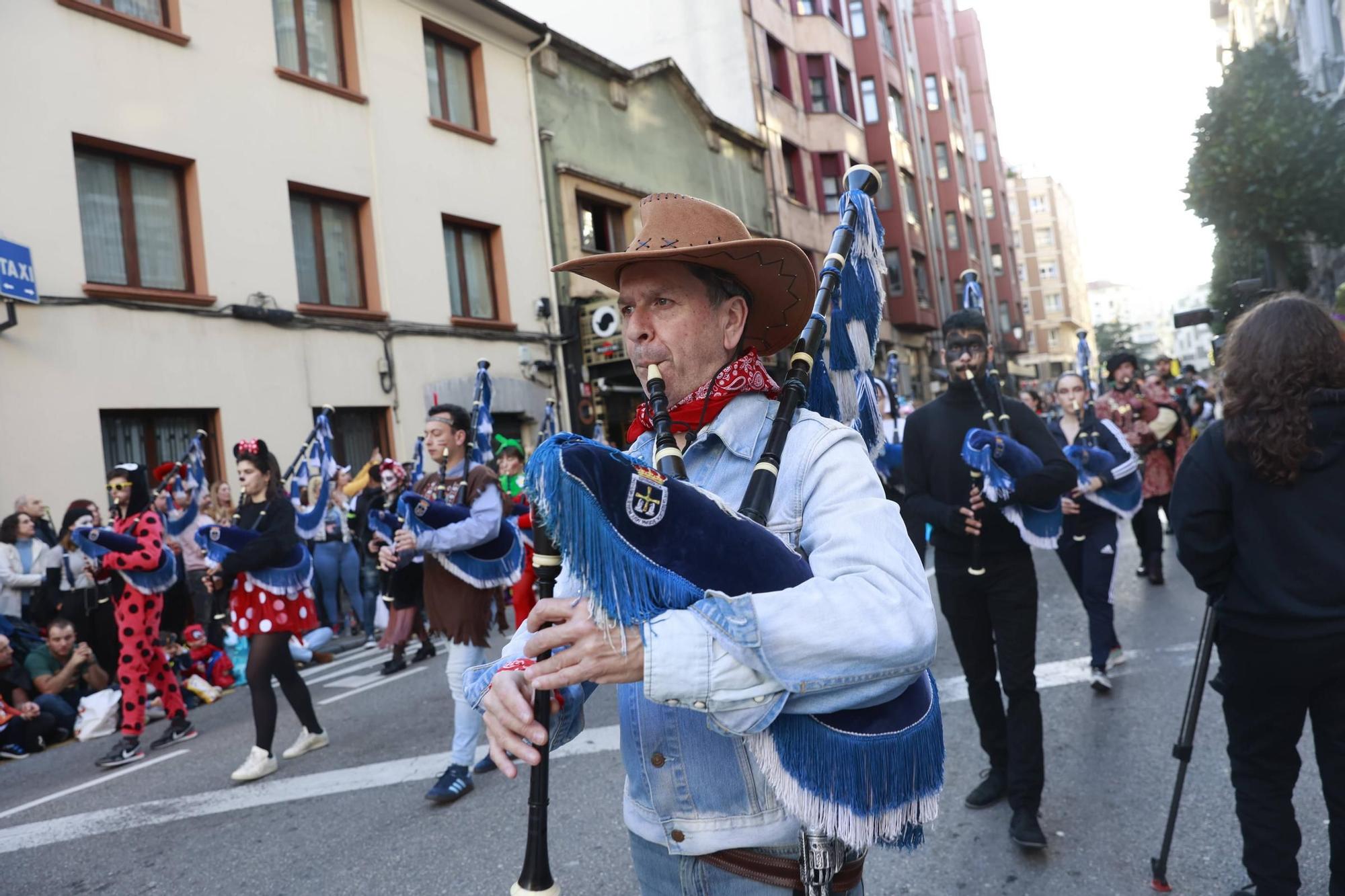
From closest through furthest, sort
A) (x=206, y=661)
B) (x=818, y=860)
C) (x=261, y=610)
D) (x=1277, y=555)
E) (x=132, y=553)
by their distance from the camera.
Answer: (x=818, y=860) → (x=1277, y=555) → (x=261, y=610) → (x=132, y=553) → (x=206, y=661)


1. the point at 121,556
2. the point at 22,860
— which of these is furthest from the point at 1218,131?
the point at 22,860

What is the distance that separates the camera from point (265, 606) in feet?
18.8

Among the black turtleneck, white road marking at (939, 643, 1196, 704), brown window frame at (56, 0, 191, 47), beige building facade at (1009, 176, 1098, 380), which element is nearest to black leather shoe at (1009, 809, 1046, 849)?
the black turtleneck

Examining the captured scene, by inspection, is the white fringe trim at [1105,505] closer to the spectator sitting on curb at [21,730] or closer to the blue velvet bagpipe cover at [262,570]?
the blue velvet bagpipe cover at [262,570]

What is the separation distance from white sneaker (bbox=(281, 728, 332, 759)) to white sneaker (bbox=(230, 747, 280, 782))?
247 millimetres

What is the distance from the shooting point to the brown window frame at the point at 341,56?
1352 centimetres

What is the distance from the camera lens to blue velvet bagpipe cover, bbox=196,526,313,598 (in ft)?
18.8

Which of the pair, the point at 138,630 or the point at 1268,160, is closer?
the point at 138,630

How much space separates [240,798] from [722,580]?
494 cm

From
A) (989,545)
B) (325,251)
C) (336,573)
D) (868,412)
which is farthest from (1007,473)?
(325,251)

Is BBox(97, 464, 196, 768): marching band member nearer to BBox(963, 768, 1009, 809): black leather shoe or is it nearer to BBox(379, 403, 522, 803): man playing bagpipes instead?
BBox(379, 403, 522, 803): man playing bagpipes

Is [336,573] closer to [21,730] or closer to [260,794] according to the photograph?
[21,730]

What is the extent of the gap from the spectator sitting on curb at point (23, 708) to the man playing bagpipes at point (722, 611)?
Result: 723 centimetres

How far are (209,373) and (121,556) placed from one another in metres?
5.68
